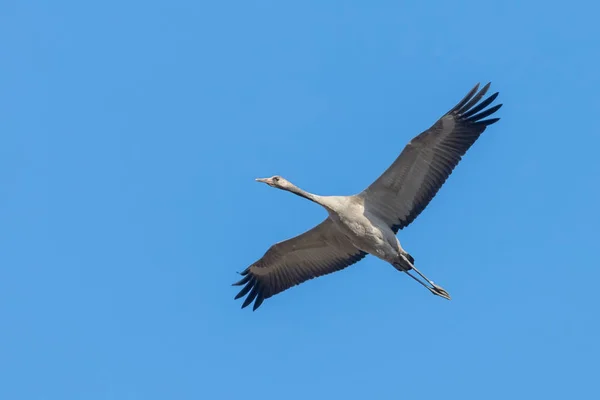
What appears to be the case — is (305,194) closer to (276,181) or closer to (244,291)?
(276,181)

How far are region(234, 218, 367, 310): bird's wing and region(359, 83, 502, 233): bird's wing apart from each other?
147 cm

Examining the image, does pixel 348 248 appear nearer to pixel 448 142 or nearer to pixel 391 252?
pixel 391 252

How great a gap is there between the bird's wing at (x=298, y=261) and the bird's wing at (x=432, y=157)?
147cm

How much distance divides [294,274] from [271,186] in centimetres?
277

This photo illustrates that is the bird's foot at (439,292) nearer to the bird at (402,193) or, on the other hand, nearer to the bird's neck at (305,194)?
the bird at (402,193)

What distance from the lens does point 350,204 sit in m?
28.6

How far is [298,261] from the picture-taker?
30906 mm

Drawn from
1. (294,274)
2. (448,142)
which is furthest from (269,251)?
(448,142)

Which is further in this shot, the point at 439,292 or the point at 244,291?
→ the point at 244,291

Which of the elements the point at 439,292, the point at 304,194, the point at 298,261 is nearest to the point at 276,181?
the point at 304,194

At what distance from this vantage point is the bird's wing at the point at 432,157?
28.5 meters

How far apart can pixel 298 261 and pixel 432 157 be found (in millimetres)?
4518

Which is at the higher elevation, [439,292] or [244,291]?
[244,291]

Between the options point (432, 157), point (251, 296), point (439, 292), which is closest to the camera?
point (432, 157)
